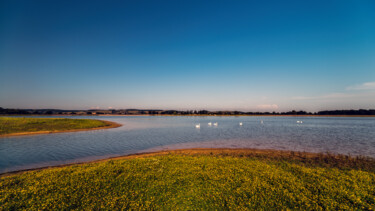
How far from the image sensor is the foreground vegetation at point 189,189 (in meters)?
6.95

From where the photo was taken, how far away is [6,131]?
34594mm

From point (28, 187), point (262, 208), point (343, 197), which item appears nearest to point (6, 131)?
point (28, 187)

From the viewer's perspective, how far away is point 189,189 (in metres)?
8.11

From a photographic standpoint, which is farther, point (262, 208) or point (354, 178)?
point (354, 178)

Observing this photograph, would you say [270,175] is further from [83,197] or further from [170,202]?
[83,197]

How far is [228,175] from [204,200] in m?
3.00

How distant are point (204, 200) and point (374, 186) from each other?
970 cm

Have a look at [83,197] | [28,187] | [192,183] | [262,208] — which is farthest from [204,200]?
[28,187]

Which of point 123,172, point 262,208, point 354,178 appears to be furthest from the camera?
point 123,172

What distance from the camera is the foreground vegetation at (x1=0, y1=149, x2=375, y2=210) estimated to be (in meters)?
6.95

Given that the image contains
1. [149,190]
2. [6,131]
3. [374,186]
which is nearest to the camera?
[149,190]

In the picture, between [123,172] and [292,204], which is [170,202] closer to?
[123,172]

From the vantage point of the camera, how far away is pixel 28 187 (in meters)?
8.36

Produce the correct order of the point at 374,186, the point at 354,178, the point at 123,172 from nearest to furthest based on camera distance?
the point at 374,186
the point at 354,178
the point at 123,172
